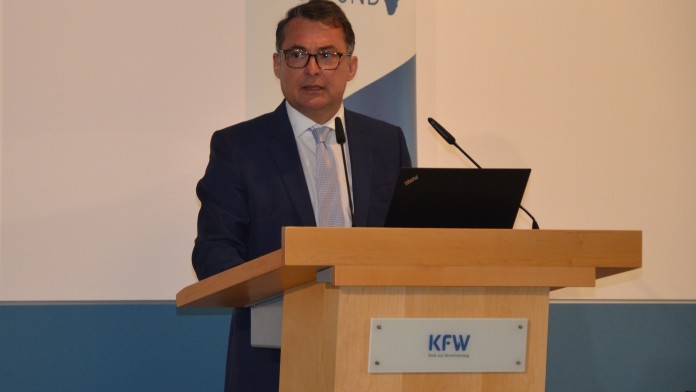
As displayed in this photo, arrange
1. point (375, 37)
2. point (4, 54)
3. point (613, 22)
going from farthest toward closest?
point (613, 22)
point (375, 37)
point (4, 54)

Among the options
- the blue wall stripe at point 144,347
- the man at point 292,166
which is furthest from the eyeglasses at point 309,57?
the blue wall stripe at point 144,347

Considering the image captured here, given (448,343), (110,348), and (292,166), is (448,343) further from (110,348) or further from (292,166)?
(110,348)

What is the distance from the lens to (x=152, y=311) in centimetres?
376

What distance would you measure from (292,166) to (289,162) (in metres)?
0.02

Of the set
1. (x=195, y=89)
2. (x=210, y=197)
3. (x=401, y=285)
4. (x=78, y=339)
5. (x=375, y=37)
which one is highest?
(x=375, y=37)

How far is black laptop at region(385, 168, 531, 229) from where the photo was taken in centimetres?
198

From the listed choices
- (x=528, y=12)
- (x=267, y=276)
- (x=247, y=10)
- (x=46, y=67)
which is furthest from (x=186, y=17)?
(x=267, y=276)

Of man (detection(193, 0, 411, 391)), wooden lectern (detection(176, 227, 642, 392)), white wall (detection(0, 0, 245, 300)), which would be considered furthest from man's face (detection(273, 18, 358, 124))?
wooden lectern (detection(176, 227, 642, 392))

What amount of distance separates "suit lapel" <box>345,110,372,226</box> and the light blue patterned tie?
51 mm

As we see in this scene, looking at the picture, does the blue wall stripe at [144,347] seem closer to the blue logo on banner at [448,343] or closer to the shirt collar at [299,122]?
the shirt collar at [299,122]

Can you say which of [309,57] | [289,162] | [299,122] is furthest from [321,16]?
[289,162]

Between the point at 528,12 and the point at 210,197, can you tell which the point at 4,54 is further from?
the point at 528,12

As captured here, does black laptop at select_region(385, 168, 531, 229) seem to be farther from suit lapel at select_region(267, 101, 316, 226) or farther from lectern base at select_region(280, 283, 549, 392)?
suit lapel at select_region(267, 101, 316, 226)

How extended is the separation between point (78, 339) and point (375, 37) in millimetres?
1673
